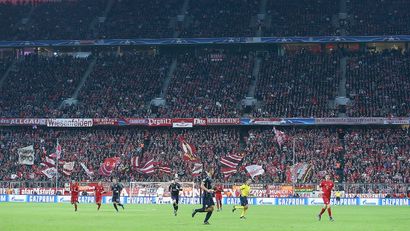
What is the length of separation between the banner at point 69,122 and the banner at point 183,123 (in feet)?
29.2

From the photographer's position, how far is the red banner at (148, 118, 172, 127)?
9305 cm

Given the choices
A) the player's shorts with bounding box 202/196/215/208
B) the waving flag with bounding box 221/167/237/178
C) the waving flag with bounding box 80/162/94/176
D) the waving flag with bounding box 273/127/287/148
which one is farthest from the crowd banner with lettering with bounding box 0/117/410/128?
the player's shorts with bounding box 202/196/215/208

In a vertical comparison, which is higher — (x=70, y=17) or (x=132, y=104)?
(x=70, y=17)

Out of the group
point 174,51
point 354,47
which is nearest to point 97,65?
point 174,51

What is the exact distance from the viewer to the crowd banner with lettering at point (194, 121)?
8888cm

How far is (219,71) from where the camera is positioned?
101 m

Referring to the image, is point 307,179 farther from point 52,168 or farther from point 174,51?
point 174,51

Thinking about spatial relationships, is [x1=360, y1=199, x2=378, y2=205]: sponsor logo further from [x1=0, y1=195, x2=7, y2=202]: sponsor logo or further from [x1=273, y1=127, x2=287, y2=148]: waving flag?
[x1=0, y1=195, x2=7, y2=202]: sponsor logo

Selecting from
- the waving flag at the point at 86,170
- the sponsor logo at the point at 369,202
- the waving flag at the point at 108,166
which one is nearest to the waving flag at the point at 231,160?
the waving flag at the point at 108,166

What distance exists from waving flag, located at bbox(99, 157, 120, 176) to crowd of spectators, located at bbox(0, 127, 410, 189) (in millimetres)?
514

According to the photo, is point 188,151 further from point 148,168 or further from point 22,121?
point 22,121

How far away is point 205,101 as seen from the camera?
95.9 m

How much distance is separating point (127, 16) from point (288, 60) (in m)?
21.5

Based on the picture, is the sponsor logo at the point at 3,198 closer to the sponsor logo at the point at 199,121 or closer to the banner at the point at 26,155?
the banner at the point at 26,155
